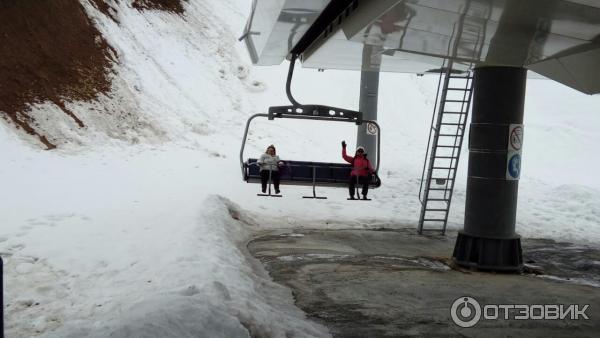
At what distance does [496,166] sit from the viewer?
8.16m

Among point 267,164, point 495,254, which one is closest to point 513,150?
point 495,254

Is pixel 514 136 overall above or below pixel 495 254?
above

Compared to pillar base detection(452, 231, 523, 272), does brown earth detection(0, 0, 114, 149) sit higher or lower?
higher

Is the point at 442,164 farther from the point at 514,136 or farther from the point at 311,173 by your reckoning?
the point at 514,136

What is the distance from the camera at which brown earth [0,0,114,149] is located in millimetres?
15859

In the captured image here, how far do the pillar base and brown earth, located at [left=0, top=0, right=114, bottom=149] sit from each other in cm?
1110

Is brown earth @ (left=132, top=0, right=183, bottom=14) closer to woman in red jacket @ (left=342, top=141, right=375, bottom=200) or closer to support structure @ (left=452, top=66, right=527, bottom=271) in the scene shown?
woman in red jacket @ (left=342, top=141, right=375, bottom=200)

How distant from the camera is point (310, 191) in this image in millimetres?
15844

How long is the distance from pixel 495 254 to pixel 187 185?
8.06 meters

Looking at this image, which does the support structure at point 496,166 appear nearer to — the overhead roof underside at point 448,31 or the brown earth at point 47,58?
the overhead roof underside at point 448,31

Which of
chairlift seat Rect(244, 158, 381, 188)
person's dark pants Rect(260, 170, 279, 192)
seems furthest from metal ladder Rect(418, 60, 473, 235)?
person's dark pants Rect(260, 170, 279, 192)

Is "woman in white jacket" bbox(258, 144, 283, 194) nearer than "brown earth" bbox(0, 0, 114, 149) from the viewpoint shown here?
Yes

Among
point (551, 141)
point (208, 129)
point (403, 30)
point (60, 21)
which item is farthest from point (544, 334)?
point (551, 141)

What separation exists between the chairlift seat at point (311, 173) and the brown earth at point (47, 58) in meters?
6.10
